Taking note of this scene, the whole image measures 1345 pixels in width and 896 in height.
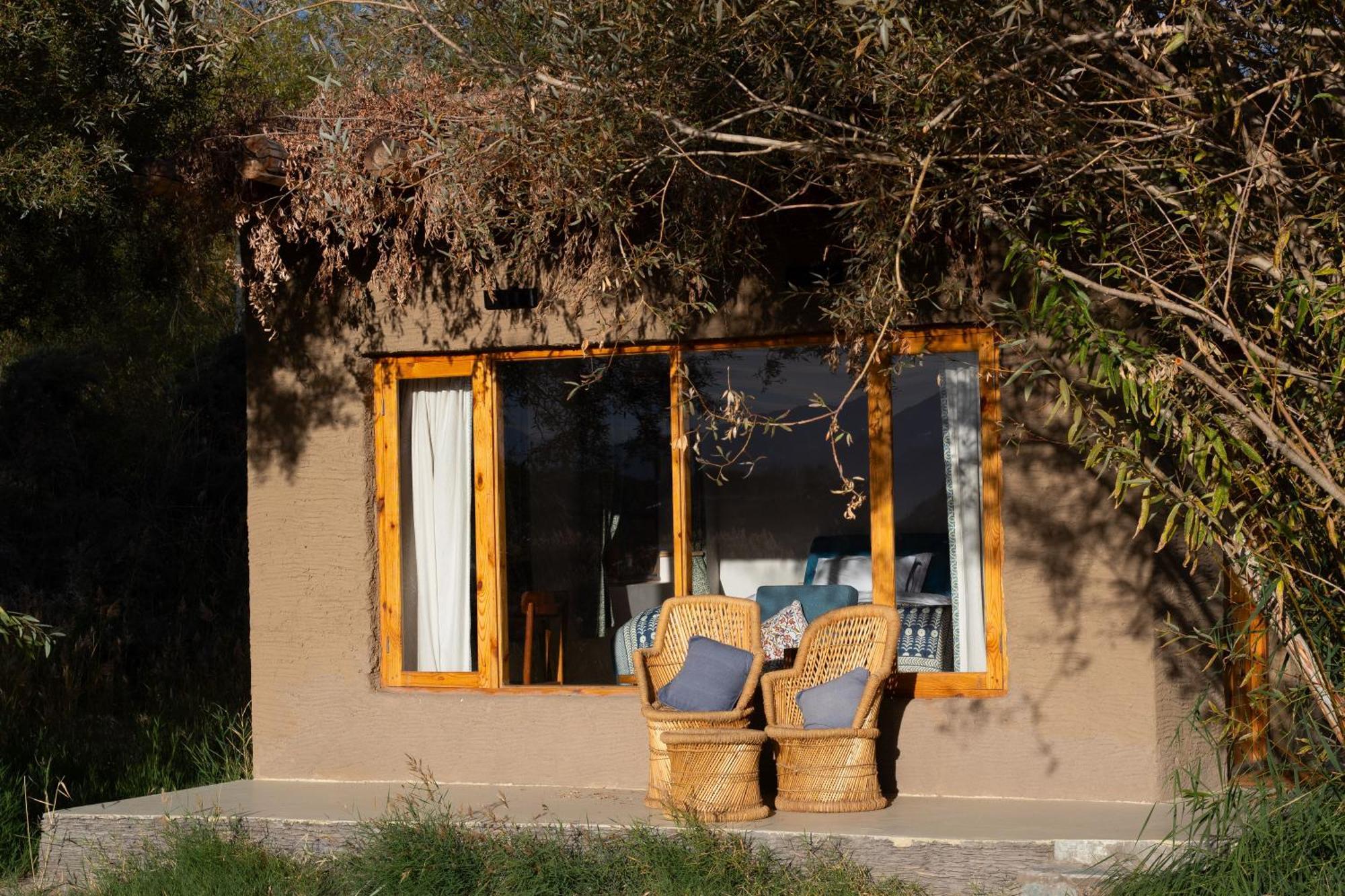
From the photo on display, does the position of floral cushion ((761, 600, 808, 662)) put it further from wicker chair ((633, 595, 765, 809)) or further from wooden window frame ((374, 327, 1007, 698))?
wicker chair ((633, 595, 765, 809))

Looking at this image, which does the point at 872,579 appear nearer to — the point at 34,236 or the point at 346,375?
the point at 346,375

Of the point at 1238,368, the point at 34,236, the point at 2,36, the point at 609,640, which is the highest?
the point at 2,36

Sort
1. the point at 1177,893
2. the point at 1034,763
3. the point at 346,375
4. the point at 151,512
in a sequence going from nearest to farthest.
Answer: the point at 1177,893, the point at 1034,763, the point at 346,375, the point at 151,512

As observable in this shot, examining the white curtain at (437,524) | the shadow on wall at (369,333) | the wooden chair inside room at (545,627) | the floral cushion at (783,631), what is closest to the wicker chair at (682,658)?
the wooden chair inside room at (545,627)

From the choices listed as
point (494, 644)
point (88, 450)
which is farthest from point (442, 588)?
point (88, 450)

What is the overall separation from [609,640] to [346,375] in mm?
1809

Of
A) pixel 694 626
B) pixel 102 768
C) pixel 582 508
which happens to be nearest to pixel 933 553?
pixel 694 626

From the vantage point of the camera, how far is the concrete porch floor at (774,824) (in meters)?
5.27

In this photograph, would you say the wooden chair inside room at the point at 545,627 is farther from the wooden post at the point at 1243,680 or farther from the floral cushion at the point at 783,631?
the wooden post at the point at 1243,680

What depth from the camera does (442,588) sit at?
7.23 m

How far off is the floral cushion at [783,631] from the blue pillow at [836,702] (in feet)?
3.98

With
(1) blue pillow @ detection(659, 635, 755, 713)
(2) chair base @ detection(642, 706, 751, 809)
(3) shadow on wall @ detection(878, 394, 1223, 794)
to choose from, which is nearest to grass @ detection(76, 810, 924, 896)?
(2) chair base @ detection(642, 706, 751, 809)

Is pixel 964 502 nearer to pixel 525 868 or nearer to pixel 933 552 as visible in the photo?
pixel 933 552

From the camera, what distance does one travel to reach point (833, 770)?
5918 millimetres
